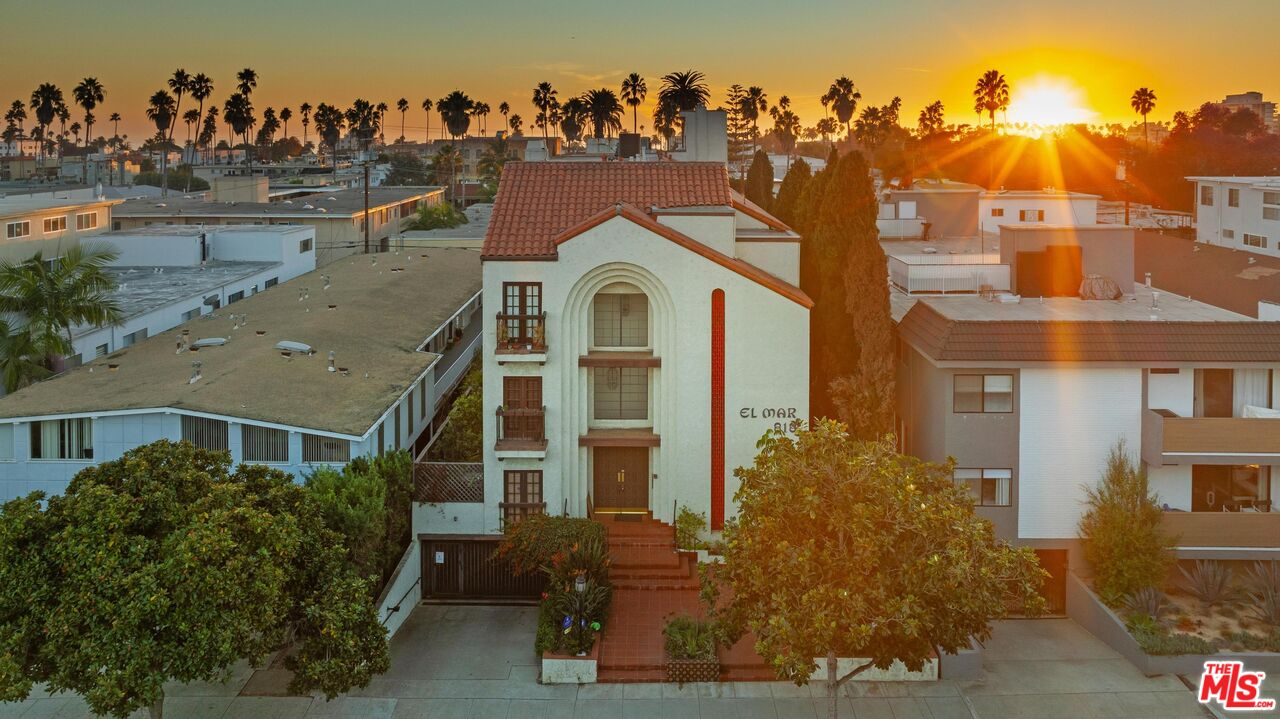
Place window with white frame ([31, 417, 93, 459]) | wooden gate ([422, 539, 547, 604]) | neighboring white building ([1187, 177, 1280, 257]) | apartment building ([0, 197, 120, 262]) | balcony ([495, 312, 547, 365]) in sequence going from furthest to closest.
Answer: neighboring white building ([1187, 177, 1280, 257]) < apartment building ([0, 197, 120, 262]) < wooden gate ([422, 539, 547, 604]) < balcony ([495, 312, 547, 365]) < window with white frame ([31, 417, 93, 459])

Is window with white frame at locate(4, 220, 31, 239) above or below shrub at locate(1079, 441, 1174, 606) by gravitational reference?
above

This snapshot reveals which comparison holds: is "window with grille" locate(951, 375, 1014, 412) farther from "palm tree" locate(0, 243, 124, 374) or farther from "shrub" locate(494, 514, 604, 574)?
"palm tree" locate(0, 243, 124, 374)

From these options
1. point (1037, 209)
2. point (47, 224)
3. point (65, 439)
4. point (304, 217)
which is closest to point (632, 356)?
point (65, 439)

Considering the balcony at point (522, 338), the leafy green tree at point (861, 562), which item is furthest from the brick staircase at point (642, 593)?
the balcony at point (522, 338)

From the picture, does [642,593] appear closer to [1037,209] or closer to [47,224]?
[1037,209]

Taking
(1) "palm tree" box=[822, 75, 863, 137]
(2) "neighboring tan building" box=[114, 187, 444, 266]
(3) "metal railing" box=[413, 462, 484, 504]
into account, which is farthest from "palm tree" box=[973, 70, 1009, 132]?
(3) "metal railing" box=[413, 462, 484, 504]

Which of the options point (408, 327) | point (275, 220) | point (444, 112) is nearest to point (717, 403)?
point (408, 327)
